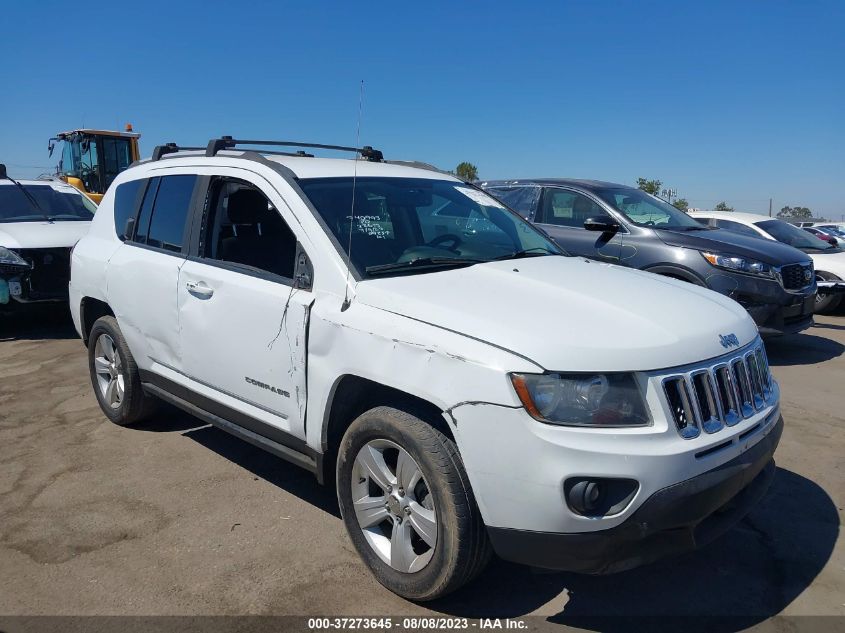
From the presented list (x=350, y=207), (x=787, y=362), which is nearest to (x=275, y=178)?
(x=350, y=207)

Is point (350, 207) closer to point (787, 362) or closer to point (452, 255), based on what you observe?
point (452, 255)

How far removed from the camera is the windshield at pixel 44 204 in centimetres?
857

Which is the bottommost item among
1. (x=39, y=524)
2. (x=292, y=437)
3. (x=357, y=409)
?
(x=39, y=524)

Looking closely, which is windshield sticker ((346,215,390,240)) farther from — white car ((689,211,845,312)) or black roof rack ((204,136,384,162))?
white car ((689,211,845,312))

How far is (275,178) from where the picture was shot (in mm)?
3535

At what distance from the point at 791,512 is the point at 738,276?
366 cm

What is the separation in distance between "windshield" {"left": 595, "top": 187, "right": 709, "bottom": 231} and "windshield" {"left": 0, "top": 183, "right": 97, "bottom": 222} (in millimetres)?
6693

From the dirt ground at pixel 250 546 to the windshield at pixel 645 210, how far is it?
3.20 metres

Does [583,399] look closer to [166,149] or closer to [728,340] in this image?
[728,340]

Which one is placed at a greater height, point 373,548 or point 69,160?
point 69,160

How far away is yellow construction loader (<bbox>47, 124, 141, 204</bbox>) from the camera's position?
17.2m

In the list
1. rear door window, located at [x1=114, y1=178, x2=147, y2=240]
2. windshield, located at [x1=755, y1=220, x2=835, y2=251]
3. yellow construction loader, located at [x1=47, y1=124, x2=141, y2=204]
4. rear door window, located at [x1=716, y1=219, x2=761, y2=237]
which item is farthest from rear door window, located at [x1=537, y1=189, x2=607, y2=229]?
yellow construction loader, located at [x1=47, y1=124, x2=141, y2=204]

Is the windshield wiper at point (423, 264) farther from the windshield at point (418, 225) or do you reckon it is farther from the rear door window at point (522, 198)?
the rear door window at point (522, 198)

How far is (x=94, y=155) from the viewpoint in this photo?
17.3 metres
